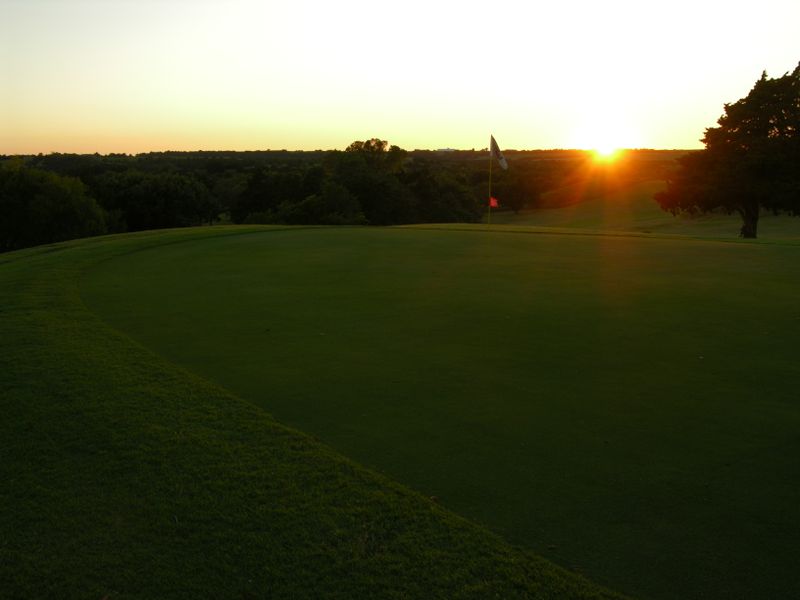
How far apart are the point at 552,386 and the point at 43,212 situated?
47860mm

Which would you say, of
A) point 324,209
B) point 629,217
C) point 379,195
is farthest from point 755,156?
point 379,195

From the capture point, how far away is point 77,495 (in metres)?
3.82

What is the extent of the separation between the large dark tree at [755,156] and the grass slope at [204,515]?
31.8 metres

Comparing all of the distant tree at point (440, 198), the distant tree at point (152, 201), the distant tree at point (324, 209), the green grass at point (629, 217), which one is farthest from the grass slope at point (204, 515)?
the distant tree at point (440, 198)

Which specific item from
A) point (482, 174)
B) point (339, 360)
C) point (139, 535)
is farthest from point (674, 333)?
point (482, 174)

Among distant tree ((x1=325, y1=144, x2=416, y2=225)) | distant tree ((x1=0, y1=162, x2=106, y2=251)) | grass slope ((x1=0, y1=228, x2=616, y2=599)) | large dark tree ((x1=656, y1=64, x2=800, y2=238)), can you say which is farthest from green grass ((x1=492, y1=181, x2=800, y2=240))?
grass slope ((x1=0, y1=228, x2=616, y2=599))

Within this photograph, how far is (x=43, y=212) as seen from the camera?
45.6 metres

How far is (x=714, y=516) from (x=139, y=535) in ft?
9.95

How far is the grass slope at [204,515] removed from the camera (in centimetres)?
304

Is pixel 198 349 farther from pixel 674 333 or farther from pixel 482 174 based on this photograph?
pixel 482 174

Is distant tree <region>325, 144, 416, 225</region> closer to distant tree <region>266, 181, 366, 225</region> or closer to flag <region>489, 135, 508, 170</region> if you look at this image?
distant tree <region>266, 181, 366, 225</region>

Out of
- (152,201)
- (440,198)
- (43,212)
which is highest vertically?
(152,201)

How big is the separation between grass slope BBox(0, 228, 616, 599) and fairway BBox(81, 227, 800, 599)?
0.94ft

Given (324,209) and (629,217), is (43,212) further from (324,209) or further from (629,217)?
(629,217)
